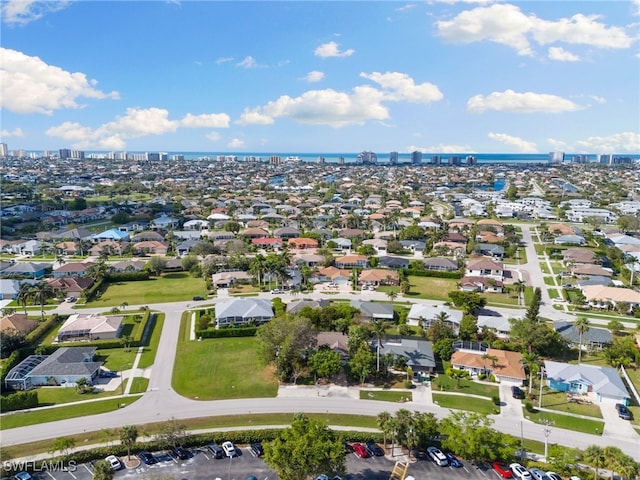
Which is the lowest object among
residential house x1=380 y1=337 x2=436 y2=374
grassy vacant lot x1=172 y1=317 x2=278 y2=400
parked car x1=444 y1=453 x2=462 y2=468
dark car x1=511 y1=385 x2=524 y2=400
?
grassy vacant lot x1=172 y1=317 x2=278 y2=400

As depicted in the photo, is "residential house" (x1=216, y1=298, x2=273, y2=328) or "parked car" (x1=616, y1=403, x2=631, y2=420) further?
"residential house" (x1=216, y1=298, x2=273, y2=328)

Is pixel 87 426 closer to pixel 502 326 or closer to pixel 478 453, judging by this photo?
pixel 478 453

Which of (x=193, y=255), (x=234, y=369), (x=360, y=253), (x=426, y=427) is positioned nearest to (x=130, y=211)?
(x=193, y=255)

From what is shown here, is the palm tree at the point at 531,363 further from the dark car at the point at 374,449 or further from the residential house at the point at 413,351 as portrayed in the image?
the dark car at the point at 374,449

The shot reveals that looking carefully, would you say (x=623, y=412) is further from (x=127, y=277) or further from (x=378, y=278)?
(x=127, y=277)

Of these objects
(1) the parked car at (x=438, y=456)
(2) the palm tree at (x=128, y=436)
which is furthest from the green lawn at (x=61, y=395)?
(1) the parked car at (x=438, y=456)

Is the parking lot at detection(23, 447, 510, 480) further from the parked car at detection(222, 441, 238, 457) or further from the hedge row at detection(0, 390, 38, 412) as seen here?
the hedge row at detection(0, 390, 38, 412)

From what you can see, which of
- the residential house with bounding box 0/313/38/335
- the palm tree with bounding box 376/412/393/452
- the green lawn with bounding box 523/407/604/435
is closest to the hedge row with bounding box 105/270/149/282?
the residential house with bounding box 0/313/38/335
